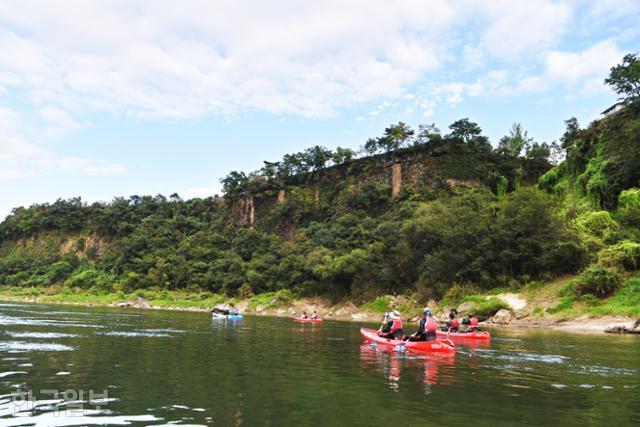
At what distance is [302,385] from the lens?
12.7 meters

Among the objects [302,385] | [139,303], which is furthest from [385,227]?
[302,385]

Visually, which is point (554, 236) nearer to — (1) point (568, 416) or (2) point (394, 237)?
(2) point (394, 237)

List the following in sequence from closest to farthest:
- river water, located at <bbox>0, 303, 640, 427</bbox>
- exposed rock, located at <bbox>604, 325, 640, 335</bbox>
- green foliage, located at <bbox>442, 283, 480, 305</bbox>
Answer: river water, located at <bbox>0, 303, 640, 427</bbox> → exposed rock, located at <bbox>604, 325, 640, 335</bbox> → green foliage, located at <bbox>442, 283, 480, 305</bbox>

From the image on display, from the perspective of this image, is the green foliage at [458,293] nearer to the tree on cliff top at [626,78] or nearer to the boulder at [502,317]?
the boulder at [502,317]

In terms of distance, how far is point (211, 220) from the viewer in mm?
113625

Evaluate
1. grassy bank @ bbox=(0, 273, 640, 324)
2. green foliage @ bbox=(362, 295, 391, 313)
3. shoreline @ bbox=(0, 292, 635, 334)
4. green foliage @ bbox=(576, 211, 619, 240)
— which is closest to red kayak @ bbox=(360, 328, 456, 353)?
shoreline @ bbox=(0, 292, 635, 334)

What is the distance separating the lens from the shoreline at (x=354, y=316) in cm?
3553

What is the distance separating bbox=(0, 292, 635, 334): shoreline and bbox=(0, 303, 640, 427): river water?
Result: 16.1 meters

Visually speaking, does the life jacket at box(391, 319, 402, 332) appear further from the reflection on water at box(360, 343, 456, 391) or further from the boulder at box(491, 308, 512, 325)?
the boulder at box(491, 308, 512, 325)

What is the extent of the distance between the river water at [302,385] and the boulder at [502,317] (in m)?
21.5

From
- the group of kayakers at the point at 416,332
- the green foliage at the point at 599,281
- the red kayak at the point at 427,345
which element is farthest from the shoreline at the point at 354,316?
the red kayak at the point at 427,345

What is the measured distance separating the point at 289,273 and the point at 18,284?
71191 mm

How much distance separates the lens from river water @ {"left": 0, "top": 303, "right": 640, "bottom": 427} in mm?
9398

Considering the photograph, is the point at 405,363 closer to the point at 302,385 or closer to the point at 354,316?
the point at 302,385
